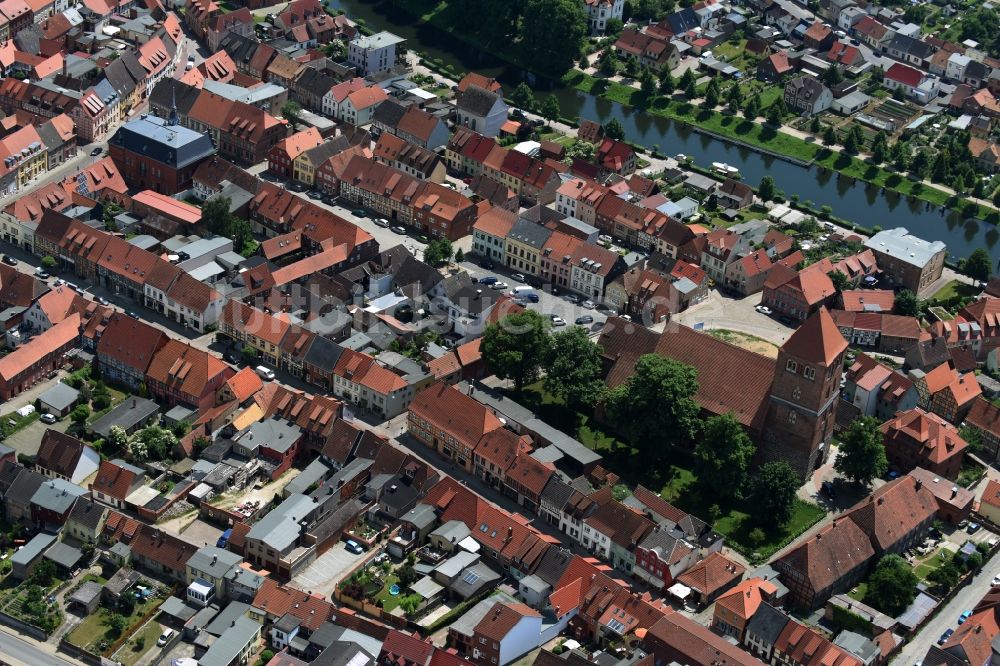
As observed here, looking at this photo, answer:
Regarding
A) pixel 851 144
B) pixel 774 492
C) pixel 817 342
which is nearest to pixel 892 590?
pixel 774 492

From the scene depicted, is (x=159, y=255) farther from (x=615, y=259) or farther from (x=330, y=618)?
(x=330, y=618)

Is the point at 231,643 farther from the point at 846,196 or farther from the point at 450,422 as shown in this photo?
the point at 846,196

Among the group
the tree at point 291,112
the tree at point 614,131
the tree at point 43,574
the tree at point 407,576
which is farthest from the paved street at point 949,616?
the tree at point 291,112

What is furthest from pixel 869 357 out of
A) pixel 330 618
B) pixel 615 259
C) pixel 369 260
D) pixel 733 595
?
pixel 330 618

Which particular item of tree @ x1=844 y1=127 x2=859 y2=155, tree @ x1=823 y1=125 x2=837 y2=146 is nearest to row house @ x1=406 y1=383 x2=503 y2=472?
tree @ x1=844 y1=127 x2=859 y2=155

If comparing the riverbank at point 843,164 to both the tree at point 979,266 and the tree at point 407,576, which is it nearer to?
the tree at point 979,266

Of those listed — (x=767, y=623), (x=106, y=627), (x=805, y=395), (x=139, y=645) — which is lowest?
(x=106, y=627)

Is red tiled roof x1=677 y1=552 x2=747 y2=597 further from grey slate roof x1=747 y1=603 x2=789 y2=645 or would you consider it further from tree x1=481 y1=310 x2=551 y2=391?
tree x1=481 y1=310 x2=551 y2=391
